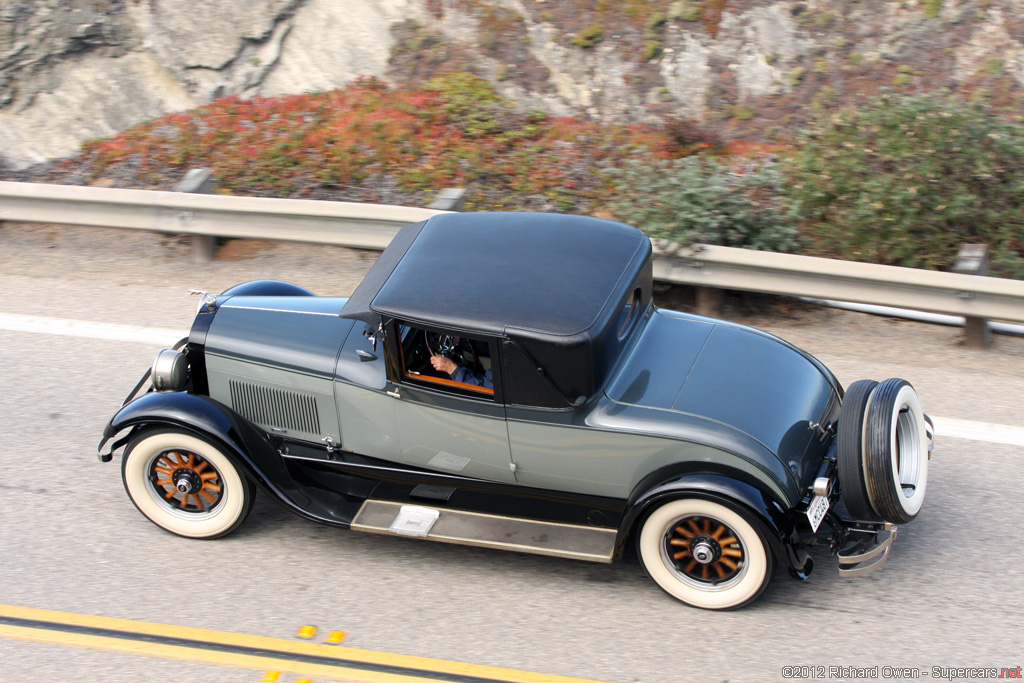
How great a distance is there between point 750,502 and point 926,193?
449 cm

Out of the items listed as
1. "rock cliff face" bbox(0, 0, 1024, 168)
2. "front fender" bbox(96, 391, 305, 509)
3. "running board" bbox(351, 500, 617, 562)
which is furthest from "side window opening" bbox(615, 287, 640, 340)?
"rock cliff face" bbox(0, 0, 1024, 168)

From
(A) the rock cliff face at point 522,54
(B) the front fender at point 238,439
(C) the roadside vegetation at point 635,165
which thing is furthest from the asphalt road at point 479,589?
(A) the rock cliff face at point 522,54

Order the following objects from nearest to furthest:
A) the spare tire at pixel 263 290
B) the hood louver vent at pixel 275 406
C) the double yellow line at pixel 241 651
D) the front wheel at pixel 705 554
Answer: the double yellow line at pixel 241 651
the front wheel at pixel 705 554
the hood louver vent at pixel 275 406
the spare tire at pixel 263 290

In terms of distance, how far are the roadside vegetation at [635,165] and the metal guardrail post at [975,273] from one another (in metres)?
0.59

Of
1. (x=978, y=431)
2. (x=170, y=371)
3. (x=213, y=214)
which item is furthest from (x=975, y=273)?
(x=213, y=214)

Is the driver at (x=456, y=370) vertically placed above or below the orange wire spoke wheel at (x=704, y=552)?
above

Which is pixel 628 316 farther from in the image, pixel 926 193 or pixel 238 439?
pixel 926 193

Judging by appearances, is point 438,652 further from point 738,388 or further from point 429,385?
point 738,388

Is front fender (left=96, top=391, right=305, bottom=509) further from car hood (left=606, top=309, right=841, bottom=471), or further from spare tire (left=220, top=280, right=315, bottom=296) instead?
car hood (left=606, top=309, right=841, bottom=471)

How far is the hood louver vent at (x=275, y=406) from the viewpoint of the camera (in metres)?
5.30

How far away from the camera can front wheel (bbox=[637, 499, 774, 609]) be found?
462cm

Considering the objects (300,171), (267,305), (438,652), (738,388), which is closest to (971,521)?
(738,388)

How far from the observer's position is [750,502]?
14.8ft

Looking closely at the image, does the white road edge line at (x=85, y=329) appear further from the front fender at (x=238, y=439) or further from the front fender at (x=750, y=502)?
the front fender at (x=750, y=502)
